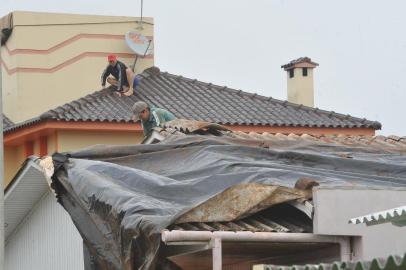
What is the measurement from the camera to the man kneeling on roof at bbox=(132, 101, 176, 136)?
18.0 metres

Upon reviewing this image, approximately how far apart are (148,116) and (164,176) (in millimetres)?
4115

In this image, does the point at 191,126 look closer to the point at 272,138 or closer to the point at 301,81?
the point at 272,138

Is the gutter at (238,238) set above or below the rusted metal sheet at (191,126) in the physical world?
below

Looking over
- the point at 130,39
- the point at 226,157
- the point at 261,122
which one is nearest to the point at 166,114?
the point at 226,157

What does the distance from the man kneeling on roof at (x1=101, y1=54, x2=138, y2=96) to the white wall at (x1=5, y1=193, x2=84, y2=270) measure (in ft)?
20.7

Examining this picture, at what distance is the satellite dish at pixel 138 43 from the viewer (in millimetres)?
31250

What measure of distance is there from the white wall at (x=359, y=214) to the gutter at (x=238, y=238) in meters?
0.10

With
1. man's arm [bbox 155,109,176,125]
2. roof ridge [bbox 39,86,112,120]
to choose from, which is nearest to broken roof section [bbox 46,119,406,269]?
man's arm [bbox 155,109,176,125]

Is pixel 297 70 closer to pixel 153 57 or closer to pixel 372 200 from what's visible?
pixel 153 57

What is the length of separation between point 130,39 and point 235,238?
19.8 meters

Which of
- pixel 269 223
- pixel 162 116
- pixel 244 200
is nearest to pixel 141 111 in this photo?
pixel 162 116

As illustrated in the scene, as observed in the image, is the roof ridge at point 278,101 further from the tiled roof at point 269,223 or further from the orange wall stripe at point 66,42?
the tiled roof at point 269,223

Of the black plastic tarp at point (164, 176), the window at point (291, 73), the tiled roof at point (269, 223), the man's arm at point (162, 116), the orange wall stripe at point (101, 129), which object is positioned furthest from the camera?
the window at point (291, 73)

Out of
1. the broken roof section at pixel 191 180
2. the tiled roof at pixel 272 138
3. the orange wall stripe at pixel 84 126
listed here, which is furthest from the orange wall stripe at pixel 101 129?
the broken roof section at pixel 191 180
